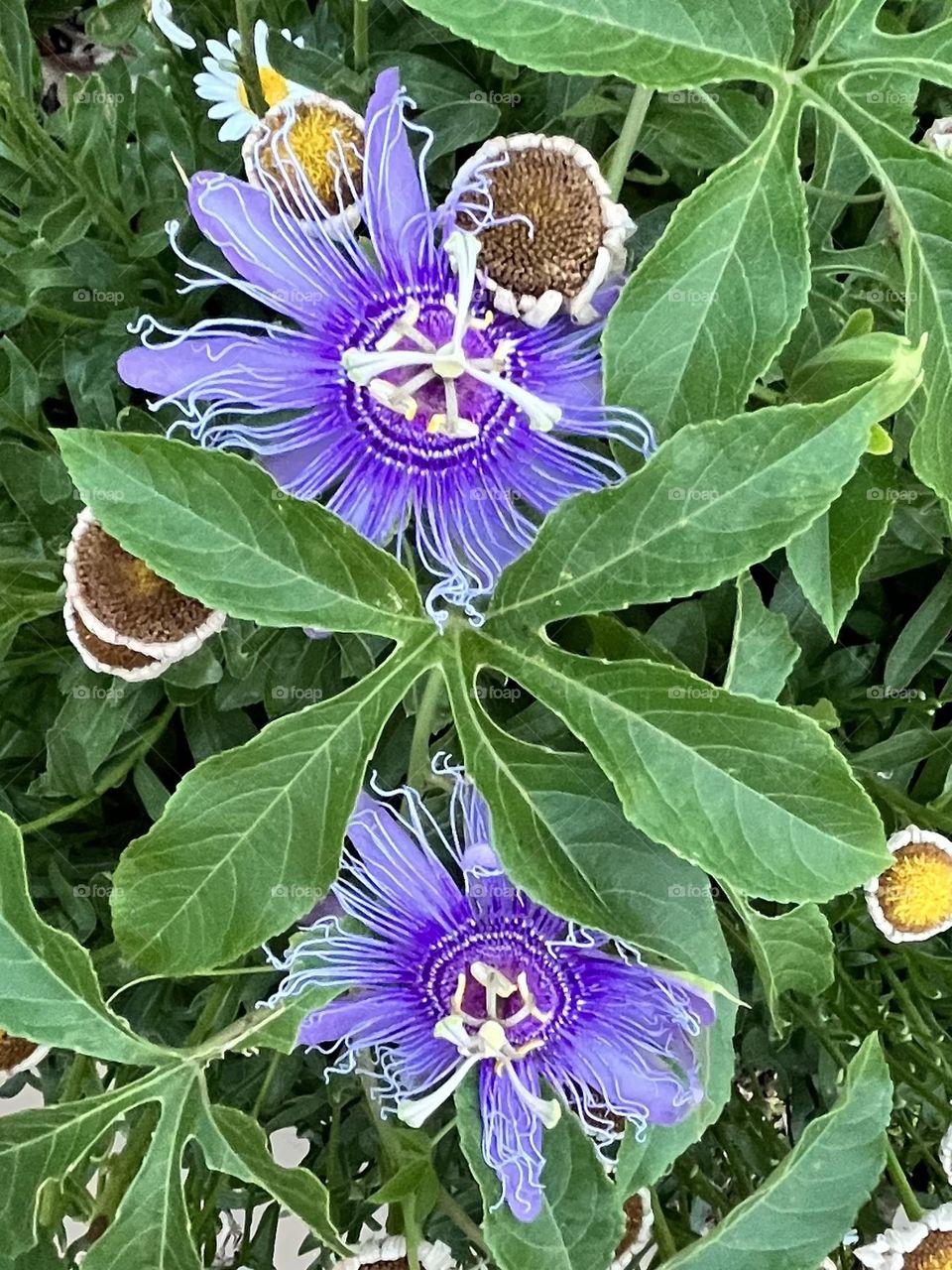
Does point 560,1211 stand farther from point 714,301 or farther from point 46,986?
point 714,301

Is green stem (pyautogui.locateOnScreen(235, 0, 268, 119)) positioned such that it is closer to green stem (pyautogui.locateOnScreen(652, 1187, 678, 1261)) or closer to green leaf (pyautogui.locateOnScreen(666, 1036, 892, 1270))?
green leaf (pyautogui.locateOnScreen(666, 1036, 892, 1270))

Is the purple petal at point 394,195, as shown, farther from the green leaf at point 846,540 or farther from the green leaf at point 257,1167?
the green leaf at point 257,1167

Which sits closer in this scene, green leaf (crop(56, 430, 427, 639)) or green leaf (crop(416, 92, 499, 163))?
green leaf (crop(56, 430, 427, 639))

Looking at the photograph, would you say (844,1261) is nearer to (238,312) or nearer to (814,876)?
(814,876)

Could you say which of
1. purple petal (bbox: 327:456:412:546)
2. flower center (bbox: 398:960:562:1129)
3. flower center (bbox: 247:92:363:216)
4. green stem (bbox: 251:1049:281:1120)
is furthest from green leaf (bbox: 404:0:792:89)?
green stem (bbox: 251:1049:281:1120)

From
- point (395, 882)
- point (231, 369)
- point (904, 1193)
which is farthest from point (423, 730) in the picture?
point (904, 1193)

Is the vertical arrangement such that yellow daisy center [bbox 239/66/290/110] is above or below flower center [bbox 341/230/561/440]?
above

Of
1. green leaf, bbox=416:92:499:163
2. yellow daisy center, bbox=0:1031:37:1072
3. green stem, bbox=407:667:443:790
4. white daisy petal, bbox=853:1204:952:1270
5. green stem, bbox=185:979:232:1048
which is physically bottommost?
yellow daisy center, bbox=0:1031:37:1072

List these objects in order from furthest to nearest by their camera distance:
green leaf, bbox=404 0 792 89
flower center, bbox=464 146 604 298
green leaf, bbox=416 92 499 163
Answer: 1. green leaf, bbox=416 92 499 163
2. flower center, bbox=464 146 604 298
3. green leaf, bbox=404 0 792 89
